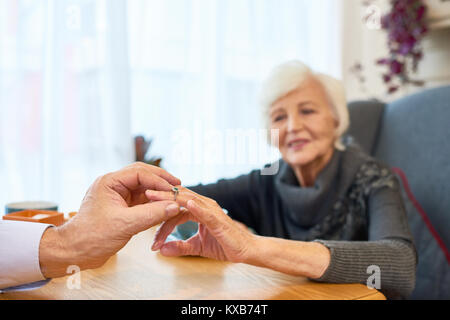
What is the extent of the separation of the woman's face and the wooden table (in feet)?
1.96

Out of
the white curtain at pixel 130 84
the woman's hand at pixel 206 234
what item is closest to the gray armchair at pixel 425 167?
the white curtain at pixel 130 84

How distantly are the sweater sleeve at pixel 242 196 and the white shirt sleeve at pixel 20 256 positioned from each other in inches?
30.8

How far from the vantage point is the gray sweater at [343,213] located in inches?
29.5

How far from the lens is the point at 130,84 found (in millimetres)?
1660

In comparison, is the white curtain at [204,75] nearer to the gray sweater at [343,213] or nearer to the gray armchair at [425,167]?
the gray sweater at [343,213]

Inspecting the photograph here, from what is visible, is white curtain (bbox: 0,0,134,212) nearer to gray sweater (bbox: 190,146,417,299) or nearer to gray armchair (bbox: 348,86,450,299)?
gray sweater (bbox: 190,146,417,299)

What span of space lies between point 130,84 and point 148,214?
123cm

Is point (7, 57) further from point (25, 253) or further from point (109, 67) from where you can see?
point (25, 253)

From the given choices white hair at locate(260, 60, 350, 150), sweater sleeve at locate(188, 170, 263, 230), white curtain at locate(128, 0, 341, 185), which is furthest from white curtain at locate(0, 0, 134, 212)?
white hair at locate(260, 60, 350, 150)

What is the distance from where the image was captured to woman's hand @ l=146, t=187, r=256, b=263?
0.58 metres

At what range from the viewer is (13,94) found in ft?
4.63

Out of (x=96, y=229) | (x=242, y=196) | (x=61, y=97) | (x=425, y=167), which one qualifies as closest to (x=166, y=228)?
(x=96, y=229)
